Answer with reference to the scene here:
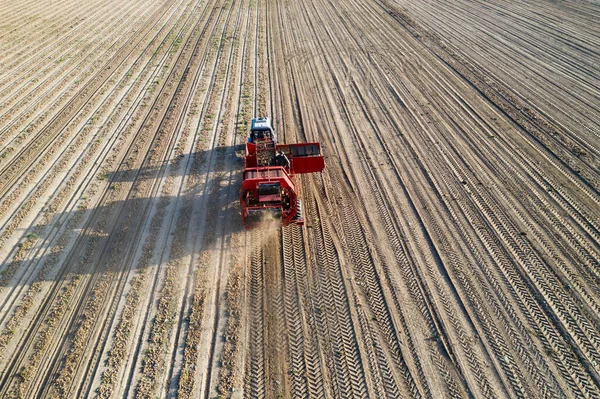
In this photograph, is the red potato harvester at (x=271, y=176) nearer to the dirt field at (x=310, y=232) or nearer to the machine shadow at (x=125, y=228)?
the dirt field at (x=310, y=232)

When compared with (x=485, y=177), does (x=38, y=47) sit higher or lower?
higher

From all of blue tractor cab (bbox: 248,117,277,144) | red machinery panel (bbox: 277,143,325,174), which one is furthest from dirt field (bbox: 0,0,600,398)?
blue tractor cab (bbox: 248,117,277,144)

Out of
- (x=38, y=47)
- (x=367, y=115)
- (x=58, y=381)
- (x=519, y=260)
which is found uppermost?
(x=38, y=47)

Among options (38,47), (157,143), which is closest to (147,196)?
(157,143)

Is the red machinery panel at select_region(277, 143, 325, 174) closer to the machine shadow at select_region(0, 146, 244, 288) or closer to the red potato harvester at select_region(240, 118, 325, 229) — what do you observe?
the red potato harvester at select_region(240, 118, 325, 229)

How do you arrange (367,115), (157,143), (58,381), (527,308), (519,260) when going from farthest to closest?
1. (367,115)
2. (157,143)
3. (519,260)
4. (527,308)
5. (58,381)

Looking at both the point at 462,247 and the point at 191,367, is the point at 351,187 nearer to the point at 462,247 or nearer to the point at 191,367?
the point at 462,247
